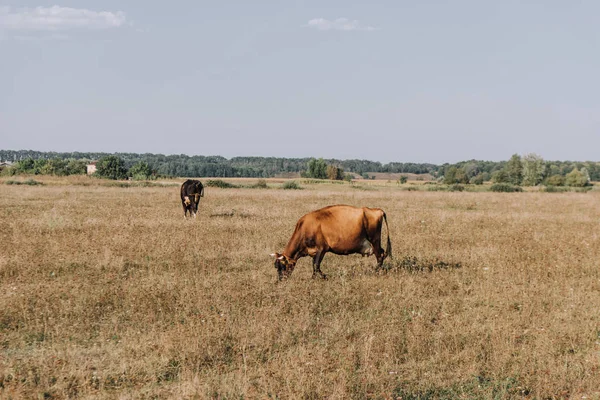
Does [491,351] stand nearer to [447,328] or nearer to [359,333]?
[447,328]

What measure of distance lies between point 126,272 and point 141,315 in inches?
140

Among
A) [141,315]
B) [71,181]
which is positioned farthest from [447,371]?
[71,181]

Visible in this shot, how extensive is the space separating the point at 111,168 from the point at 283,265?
102 m

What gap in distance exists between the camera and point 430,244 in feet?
51.4

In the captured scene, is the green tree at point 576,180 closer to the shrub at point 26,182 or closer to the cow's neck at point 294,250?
the shrub at point 26,182

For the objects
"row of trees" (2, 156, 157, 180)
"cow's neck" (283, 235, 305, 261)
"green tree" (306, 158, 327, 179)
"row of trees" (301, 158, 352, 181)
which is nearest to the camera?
"cow's neck" (283, 235, 305, 261)

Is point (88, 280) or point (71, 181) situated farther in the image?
point (71, 181)

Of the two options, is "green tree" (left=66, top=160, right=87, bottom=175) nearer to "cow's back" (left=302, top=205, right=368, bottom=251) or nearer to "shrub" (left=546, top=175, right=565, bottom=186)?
"shrub" (left=546, top=175, right=565, bottom=186)

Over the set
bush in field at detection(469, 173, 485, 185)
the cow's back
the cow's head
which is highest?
bush in field at detection(469, 173, 485, 185)

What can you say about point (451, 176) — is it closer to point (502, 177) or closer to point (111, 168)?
point (502, 177)

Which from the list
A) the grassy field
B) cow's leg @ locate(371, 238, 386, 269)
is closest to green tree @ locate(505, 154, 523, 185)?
the grassy field

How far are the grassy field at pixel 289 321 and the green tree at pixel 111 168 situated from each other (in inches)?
3673

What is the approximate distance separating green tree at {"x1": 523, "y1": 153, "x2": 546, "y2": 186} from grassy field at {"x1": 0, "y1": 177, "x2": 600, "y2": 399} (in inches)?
4248

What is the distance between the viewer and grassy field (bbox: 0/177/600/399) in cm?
575
